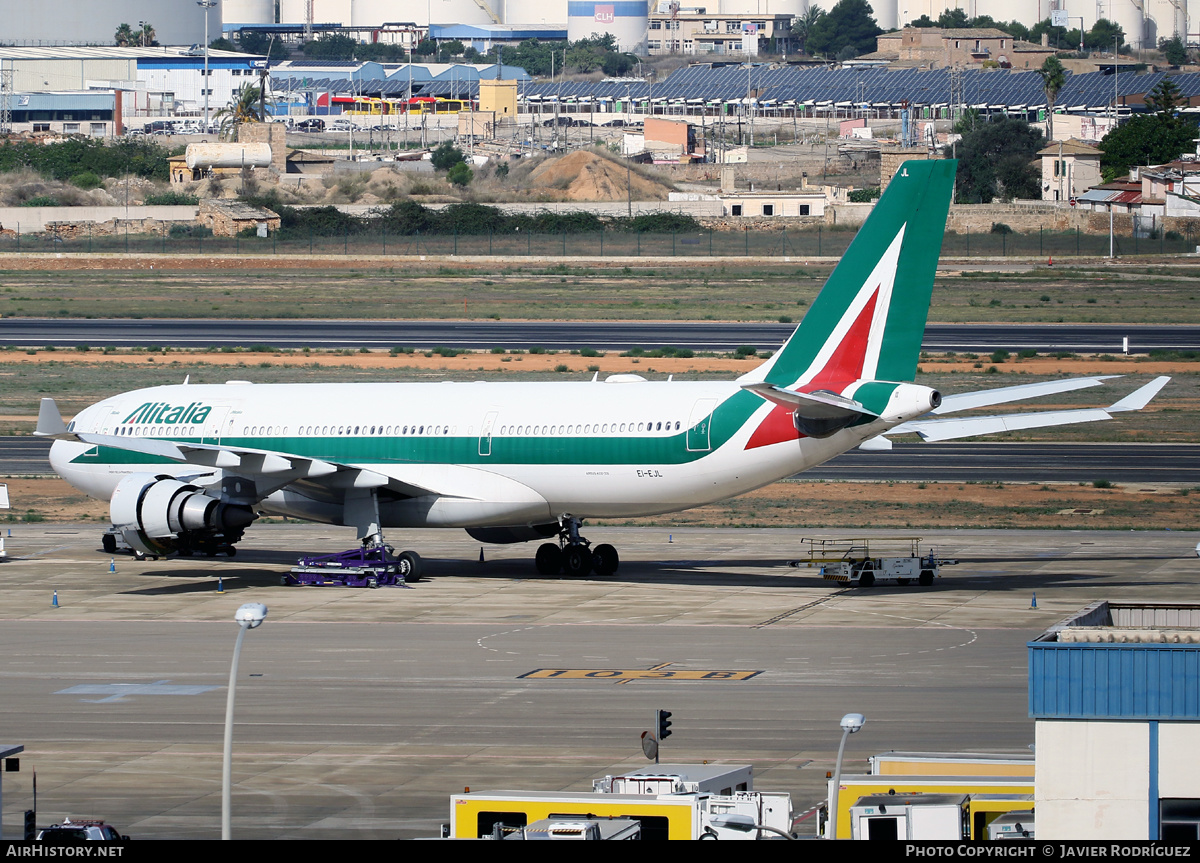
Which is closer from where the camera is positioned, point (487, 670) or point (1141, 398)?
point (487, 670)

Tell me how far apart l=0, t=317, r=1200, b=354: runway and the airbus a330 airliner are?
5126cm

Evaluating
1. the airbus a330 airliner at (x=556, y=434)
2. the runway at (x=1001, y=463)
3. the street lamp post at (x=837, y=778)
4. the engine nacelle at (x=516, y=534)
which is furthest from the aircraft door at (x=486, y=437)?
the street lamp post at (x=837, y=778)

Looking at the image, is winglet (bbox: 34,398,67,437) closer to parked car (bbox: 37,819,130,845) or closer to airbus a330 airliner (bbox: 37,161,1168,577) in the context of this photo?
airbus a330 airliner (bbox: 37,161,1168,577)

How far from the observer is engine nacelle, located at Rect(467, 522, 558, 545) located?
159 ft

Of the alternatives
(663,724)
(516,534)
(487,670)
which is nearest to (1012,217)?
(516,534)

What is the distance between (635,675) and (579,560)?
41.7 ft

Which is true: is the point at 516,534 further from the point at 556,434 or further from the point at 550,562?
the point at 556,434

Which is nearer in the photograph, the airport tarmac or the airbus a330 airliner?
the airport tarmac

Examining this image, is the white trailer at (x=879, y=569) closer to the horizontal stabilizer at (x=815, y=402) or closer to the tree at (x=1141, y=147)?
the horizontal stabilizer at (x=815, y=402)

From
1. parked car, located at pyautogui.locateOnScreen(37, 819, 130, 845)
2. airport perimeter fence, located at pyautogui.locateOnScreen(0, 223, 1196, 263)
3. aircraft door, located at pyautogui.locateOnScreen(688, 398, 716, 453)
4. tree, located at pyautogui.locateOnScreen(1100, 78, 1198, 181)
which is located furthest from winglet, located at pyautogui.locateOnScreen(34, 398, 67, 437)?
tree, located at pyautogui.locateOnScreen(1100, 78, 1198, 181)

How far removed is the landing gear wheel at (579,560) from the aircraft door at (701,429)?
602cm

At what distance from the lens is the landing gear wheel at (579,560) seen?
47.1 m

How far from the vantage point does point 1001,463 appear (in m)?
67.4

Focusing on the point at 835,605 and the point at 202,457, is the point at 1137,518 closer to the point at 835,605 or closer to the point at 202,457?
the point at 835,605
